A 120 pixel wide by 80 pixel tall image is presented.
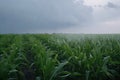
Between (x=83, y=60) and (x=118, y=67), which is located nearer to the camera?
(x=83, y=60)

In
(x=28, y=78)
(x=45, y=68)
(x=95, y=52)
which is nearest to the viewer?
(x=45, y=68)

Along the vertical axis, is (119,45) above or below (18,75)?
above

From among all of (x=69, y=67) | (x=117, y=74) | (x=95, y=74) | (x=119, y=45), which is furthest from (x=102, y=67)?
(x=119, y=45)

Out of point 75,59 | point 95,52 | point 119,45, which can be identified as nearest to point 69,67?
point 75,59

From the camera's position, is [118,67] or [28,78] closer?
[118,67]

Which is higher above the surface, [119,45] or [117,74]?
[119,45]

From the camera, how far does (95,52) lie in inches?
196

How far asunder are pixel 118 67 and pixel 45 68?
5.42 feet

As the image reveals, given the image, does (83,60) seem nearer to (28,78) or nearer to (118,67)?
(118,67)

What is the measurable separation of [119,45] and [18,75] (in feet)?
7.62

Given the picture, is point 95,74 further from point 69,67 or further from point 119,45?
point 119,45

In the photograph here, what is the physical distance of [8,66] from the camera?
15.6 feet

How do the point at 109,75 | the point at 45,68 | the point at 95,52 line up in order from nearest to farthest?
the point at 45,68 → the point at 109,75 → the point at 95,52

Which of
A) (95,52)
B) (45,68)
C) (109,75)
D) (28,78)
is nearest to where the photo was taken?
(45,68)
